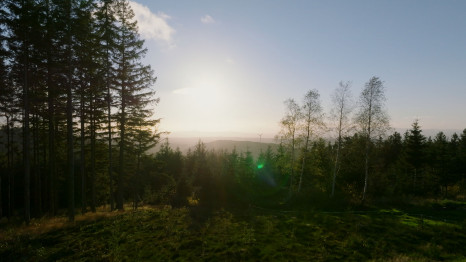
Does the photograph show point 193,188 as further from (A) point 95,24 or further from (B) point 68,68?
(A) point 95,24

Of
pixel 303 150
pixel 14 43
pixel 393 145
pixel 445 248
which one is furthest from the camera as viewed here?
pixel 393 145

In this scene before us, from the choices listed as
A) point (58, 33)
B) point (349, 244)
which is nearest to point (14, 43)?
point (58, 33)

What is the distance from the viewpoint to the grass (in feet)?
36.1

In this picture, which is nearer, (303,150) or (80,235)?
(80,235)

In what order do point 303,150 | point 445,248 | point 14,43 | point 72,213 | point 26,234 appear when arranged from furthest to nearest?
point 303,150
point 72,213
point 14,43
point 26,234
point 445,248

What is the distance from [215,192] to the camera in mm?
27156

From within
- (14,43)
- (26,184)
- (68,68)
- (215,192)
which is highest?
(14,43)

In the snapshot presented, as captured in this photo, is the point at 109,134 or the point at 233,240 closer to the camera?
the point at 233,240

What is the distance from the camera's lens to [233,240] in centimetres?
1320

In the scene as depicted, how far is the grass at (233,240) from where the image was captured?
11.0m

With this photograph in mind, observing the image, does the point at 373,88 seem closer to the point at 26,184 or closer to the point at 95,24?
the point at 95,24

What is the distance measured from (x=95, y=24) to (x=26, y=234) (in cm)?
1603

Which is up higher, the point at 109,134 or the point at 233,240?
the point at 109,134

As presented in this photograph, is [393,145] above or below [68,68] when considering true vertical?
below
